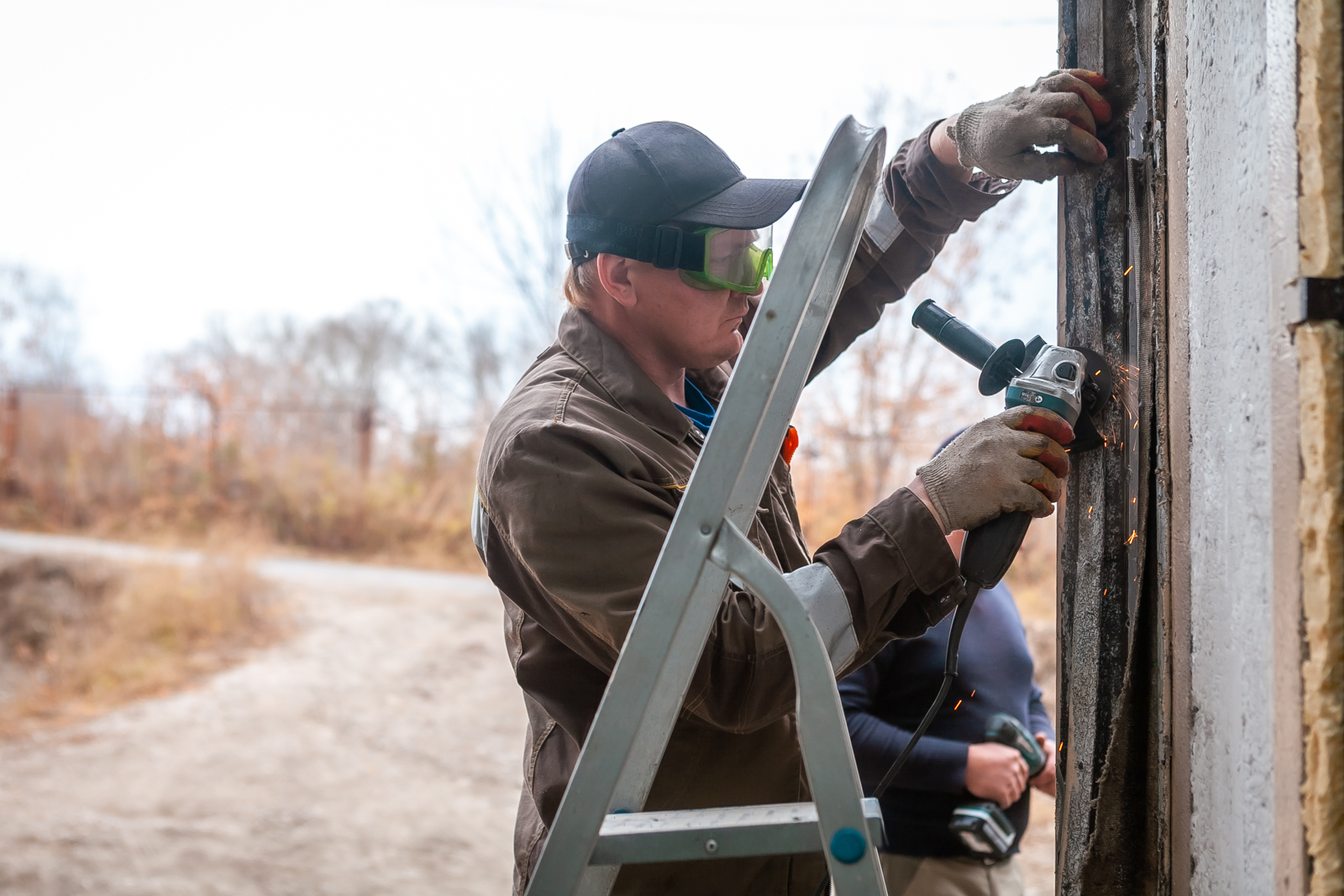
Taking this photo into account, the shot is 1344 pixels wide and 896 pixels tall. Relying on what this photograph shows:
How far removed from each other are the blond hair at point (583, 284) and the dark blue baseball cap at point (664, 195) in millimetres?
60

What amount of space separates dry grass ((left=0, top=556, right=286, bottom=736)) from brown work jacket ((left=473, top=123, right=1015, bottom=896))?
7.51 meters

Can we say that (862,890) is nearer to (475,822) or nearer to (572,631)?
(572,631)

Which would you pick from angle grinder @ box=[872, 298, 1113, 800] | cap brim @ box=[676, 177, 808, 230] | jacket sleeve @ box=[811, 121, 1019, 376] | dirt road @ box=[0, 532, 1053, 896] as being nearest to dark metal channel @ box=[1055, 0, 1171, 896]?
Result: angle grinder @ box=[872, 298, 1113, 800]

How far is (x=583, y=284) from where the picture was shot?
1.76 metres

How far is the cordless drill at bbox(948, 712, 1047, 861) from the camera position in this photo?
2.13m

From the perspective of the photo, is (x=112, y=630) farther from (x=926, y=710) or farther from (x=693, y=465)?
(x=693, y=465)

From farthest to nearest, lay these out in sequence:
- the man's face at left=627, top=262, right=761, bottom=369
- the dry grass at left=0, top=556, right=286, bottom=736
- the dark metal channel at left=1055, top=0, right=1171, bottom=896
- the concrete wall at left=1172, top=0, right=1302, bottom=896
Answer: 1. the dry grass at left=0, top=556, right=286, bottom=736
2. the man's face at left=627, top=262, right=761, bottom=369
3. the dark metal channel at left=1055, top=0, right=1171, bottom=896
4. the concrete wall at left=1172, top=0, right=1302, bottom=896

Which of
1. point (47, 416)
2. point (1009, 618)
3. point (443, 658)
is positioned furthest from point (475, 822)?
point (47, 416)

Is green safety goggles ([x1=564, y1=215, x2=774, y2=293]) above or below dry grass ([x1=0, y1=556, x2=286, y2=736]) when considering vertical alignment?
above

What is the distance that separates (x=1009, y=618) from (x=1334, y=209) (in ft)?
5.58

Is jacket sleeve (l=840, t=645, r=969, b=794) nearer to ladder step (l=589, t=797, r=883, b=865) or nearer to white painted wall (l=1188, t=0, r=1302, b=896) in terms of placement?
white painted wall (l=1188, t=0, r=1302, b=896)

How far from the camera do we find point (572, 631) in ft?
4.66

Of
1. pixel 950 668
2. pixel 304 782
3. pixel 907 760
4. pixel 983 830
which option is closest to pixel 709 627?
pixel 950 668

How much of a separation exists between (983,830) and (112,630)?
951cm
